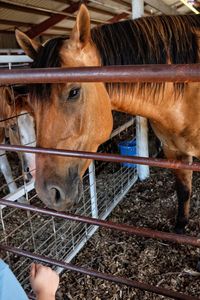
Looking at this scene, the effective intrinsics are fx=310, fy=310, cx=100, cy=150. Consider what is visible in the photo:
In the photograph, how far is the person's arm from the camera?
0.94 m

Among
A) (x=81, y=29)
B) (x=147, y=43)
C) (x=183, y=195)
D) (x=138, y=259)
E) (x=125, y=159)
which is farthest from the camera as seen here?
(x=183, y=195)

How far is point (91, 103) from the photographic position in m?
1.28

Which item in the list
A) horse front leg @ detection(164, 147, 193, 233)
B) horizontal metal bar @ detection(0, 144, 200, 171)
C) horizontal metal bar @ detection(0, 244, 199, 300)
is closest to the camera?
horizontal metal bar @ detection(0, 144, 200, 171)

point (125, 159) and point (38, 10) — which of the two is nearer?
point (125, 159)

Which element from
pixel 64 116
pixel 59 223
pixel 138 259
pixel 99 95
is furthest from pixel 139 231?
pixel 59 223

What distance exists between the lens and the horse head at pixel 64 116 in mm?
1132

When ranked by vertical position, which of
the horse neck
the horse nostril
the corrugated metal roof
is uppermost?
the corrugated metal roof

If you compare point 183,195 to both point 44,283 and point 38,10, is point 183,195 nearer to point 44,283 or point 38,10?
point 44,283

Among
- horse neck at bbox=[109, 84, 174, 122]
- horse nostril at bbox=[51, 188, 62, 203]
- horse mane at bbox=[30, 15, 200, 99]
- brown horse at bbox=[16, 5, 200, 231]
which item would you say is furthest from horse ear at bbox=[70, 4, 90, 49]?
horse nostril at bbox=[51, 188, 62, 203]

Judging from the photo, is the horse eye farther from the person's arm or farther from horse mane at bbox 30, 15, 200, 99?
the person's arm

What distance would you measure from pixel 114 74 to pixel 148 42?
87cm

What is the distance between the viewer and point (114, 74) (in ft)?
2.40

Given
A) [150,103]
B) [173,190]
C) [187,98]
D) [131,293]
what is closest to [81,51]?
[150,103]

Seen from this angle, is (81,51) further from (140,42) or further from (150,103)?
(150,103)
